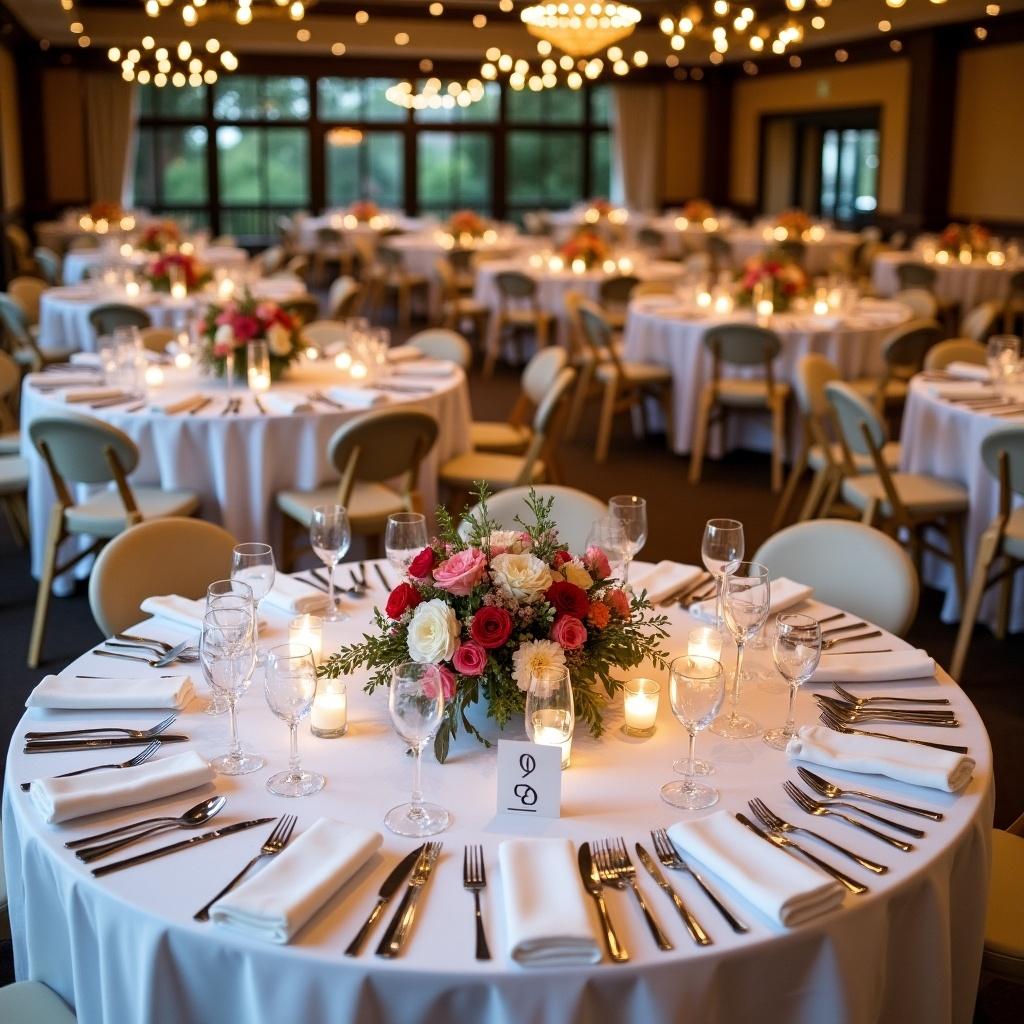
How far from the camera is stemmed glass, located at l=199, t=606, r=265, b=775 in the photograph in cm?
217

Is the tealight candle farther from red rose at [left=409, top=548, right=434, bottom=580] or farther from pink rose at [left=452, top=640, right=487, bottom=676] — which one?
red rose at [left=409, top=548, right=434, bottom=580]

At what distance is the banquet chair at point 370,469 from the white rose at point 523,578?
259 cm

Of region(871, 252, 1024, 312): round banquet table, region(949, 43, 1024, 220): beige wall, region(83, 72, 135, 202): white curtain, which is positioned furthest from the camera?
region(83, 72, 135, 202): white curtain

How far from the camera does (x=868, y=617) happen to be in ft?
10.6

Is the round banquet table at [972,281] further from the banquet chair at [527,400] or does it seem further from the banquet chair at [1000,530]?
the banquet chair at [1000,530]

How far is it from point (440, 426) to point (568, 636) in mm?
3550

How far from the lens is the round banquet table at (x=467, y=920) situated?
1729 mm

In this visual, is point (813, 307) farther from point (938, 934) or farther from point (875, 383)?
point (938, 934)

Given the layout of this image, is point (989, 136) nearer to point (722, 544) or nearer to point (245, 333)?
point (245, 333)

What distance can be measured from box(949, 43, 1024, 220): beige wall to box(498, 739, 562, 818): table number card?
1465 cm

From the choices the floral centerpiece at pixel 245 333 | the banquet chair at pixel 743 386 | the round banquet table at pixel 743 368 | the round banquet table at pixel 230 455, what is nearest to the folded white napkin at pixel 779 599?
the round banquet table at pixel 230 455

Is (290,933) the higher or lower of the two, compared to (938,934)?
higher

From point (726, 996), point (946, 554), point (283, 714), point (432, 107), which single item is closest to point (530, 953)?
point (726, 996)

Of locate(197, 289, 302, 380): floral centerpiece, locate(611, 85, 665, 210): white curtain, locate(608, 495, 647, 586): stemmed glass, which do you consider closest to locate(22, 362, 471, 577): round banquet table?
locate(197, 289, 302, 380): floral centerpiece
